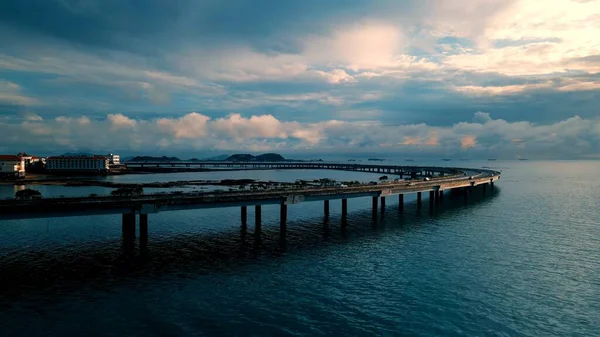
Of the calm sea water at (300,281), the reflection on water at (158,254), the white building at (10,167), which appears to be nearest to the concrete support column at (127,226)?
the reflection on water at (158,254)

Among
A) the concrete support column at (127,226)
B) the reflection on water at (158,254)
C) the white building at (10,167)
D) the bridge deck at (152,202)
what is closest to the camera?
the reflection on water at (158,254)

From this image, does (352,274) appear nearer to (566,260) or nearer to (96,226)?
(566,260)

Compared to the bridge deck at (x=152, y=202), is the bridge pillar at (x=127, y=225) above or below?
below

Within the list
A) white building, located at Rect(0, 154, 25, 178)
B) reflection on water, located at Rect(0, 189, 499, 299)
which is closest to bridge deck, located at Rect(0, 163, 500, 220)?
reflection on water, located at Rect(0, 189, 499, 299)

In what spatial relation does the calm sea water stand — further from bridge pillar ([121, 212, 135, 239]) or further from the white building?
the white building

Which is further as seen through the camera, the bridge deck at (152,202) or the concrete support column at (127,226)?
the concrete support column at (127,226)

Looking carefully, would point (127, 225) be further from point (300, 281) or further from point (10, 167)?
point (10, 167)

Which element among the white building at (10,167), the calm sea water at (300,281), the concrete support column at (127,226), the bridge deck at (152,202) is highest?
the white building at (10,167)

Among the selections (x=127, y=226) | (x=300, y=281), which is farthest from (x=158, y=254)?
(x=300, y=281)

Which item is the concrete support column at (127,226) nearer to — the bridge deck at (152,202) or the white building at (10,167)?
the bridge deck at (152,202)
